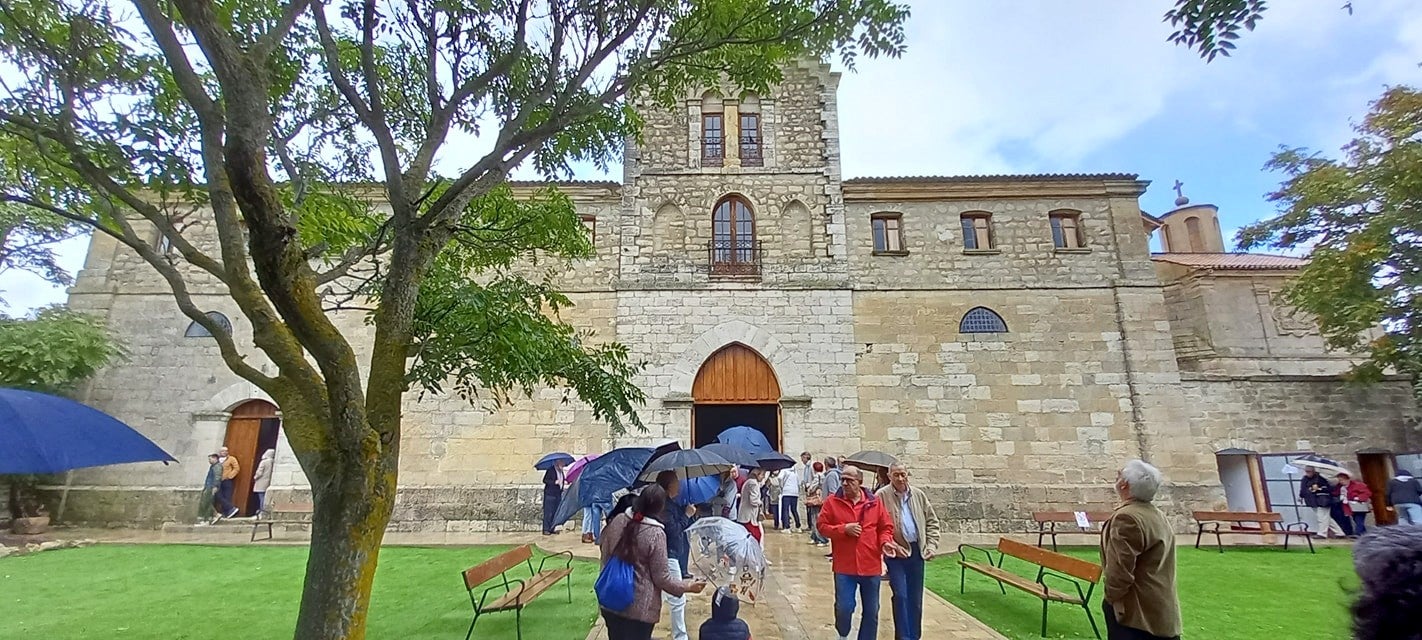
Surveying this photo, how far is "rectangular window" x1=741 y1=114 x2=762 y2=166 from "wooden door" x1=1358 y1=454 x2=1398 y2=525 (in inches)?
578

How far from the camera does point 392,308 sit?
458 centimetres

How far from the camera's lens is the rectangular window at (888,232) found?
14891 millimetres

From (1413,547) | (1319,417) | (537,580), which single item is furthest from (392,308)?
(1319,417)

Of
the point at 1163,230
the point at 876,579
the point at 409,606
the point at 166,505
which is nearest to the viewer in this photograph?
the point at 876,579

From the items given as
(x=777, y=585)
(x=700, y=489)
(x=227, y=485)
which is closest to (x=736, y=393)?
(x=700, y=489)

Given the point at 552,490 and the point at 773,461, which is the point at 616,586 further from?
the point at 552,490

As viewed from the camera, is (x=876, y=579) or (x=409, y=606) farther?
(x=409, y=606)

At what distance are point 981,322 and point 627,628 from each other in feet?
40.7

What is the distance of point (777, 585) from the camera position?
781 cm

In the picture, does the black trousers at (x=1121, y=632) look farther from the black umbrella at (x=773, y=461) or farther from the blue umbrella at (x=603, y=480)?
the black umbrella at (x=773, y=461)

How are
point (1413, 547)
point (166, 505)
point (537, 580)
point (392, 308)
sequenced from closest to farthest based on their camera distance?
point (1413, 547) → point (392, 308) → point (537, 580) → point (166, 505)

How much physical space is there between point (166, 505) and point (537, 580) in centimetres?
1183

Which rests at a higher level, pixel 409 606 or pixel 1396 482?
pixel 1396 482

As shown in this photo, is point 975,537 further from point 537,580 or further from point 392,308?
point 392,308
